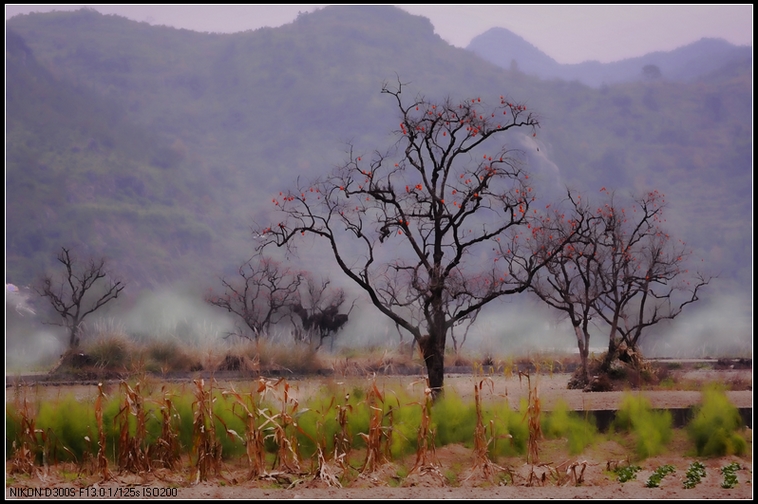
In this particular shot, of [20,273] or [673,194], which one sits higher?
[673,194]

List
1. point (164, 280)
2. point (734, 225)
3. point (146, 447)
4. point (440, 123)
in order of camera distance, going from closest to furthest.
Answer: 1. point (146, 447)
2. point (440, 123)
3. point (164, 280)
4. point (734, 225)

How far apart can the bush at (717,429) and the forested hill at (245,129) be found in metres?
73.4

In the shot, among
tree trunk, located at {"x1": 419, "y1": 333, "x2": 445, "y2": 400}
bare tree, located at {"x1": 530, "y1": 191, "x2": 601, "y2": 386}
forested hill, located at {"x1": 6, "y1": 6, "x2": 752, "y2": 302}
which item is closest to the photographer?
tree trunk, located at {"x1": 419, "y1": 333, "x2": 445, "y2": 400}

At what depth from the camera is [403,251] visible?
97.7 meters

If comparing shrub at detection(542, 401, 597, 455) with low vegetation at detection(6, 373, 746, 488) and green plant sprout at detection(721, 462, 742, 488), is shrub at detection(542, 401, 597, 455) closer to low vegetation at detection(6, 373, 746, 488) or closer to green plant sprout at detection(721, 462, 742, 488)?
low vegetation at detection(6, 373, 746, 488)

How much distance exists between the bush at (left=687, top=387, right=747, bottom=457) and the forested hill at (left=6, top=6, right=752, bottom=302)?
241ft

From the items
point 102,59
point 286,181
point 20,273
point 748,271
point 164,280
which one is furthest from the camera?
point 102,59

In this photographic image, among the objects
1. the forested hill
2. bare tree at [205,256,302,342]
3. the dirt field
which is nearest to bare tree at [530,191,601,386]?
the dirt field

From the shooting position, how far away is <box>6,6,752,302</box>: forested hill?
288ft

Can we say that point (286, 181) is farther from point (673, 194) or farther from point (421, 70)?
point (673, 194)

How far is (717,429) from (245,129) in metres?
111

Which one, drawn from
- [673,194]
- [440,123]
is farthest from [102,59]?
[440,123]

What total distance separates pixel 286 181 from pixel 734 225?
187 feet

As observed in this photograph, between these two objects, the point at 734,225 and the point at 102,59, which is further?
the point at 102,59
